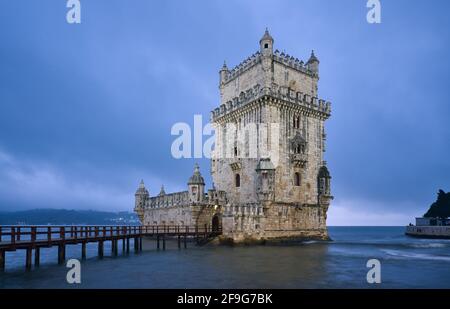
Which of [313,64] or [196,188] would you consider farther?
[313,64]

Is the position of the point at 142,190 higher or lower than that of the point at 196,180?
lower

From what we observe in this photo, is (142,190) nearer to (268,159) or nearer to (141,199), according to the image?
(141,199)

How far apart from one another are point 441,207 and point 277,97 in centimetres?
6592

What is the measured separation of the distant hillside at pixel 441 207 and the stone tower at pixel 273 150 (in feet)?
184

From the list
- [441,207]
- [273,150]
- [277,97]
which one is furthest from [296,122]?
[441,207]

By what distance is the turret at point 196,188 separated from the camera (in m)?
38.7

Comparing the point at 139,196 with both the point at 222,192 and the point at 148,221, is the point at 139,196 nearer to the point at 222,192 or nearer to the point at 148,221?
the point at 148,221

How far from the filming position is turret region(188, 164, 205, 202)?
38.7m

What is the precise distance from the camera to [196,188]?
38.8 metres

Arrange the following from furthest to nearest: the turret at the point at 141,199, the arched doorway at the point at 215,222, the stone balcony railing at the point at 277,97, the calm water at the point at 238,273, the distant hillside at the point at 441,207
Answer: the distant hillside at the point at 441,207
the turret at the point at 141,199
the arched doorway at the point at 215,222
the stone balcony railing at the point at 277,97
the calm water at the point at 238,273

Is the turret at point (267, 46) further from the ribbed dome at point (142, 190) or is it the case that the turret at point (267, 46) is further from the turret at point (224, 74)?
the ribbed dome at point (142, 190)

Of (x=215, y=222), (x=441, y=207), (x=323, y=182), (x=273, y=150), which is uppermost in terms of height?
(x=273, y=150)

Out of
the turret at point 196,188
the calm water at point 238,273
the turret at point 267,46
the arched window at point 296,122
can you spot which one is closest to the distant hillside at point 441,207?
the arched window at point 296,122
